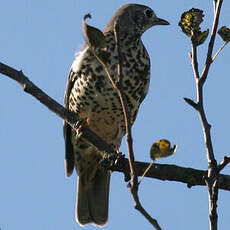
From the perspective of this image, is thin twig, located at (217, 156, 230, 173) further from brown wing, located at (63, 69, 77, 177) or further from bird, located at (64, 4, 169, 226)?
brown wing, located at (63, 69, 77, 177)

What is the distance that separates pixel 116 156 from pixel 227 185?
1.06 metres

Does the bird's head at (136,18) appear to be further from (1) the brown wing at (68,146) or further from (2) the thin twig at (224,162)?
(2) the thin twig at (224,162)

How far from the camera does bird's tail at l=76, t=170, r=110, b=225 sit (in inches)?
296

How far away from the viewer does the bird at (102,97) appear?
641cm

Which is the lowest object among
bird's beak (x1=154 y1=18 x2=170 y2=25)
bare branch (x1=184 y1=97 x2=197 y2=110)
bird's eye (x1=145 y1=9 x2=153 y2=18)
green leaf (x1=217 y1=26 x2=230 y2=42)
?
bare branch (x1=184 y1=97 x2=197 y2=110)

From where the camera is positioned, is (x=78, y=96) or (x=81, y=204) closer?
(x=78, y=96)

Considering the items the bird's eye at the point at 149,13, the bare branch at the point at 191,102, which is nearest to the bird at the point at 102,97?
the bird's eye at the point at 149,13

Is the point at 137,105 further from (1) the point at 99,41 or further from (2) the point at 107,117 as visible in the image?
(1) the point at 99,41

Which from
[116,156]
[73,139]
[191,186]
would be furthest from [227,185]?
[73,139]

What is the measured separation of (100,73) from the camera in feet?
20.8

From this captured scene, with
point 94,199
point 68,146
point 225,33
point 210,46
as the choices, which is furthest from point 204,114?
point 94,199

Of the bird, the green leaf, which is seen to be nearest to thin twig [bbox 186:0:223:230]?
the green leaf

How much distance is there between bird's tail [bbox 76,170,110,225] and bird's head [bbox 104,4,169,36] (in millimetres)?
2004

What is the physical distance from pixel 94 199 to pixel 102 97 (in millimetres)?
1837
